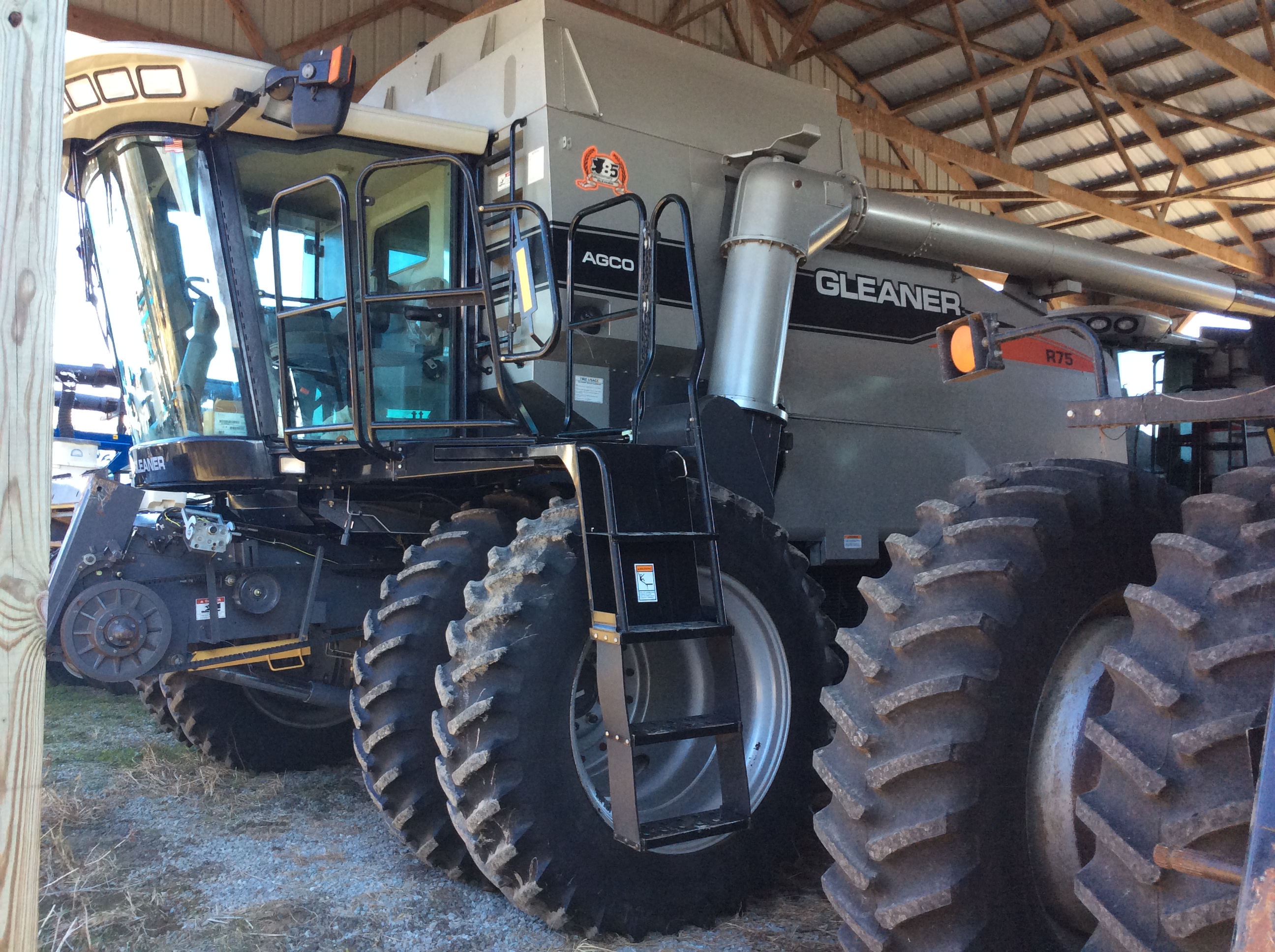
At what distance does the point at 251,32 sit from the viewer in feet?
37.9

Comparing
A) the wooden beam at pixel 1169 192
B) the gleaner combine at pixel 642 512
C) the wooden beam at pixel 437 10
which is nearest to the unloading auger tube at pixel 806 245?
A: the gleaner combine at pixel 642 512

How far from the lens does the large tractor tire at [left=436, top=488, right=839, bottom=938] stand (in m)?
3.35

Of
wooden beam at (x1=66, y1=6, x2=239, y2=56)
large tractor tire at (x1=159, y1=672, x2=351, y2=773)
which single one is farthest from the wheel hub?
wooden beam at (x1=66, y1=6, x2=239, y2=56)

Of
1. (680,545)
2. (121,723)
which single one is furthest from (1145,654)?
(121,723)

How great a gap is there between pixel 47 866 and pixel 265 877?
2.68 ft

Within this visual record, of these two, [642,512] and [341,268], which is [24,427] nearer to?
[642,512]

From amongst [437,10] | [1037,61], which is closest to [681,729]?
[437,10]

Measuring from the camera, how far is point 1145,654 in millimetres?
1938

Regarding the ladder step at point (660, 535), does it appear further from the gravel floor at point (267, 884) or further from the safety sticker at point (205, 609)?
the safety sticker at point (205, 609)

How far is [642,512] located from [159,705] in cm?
340

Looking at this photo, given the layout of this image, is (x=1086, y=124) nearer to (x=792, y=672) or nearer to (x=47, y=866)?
(x=792, y=672)

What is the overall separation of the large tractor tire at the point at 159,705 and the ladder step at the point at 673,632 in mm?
3215

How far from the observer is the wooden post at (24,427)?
1.43 meters

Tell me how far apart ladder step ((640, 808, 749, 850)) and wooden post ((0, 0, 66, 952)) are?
2.02m
